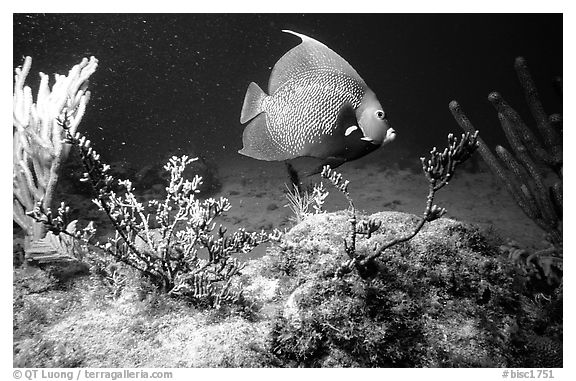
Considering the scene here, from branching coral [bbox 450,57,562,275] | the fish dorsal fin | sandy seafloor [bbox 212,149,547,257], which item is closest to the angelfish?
the fish dorsal fin

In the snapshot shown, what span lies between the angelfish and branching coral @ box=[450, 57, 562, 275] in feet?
5.81

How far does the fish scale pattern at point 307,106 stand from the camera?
1950 mm

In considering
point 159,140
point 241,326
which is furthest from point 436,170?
point 159,140

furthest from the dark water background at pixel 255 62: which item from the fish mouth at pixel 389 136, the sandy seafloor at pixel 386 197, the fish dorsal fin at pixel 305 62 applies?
the fish mouth at pixel 389 136

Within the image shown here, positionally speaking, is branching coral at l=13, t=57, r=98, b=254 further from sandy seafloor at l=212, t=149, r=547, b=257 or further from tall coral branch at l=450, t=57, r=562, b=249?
tall coral branch at l=450, t=57, r=562, b=249

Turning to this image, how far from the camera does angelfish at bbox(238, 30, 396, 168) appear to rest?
191cm

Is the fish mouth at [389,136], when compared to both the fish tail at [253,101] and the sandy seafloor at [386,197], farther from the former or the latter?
the sandy seafloor at [386,197]

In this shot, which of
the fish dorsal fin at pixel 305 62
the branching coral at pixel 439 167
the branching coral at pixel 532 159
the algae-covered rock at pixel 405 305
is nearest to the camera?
the branching coral at pixel 439 167

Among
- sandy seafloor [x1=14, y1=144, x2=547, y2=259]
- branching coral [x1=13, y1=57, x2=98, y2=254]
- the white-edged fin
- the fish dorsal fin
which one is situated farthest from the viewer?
sandy seafloor [x1=14, y1=144, x2=547, y2=259]

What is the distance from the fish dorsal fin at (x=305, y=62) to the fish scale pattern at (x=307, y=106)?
4 centimetres

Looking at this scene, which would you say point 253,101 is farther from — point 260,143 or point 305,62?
point 305,62

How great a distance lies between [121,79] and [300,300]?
190ft
